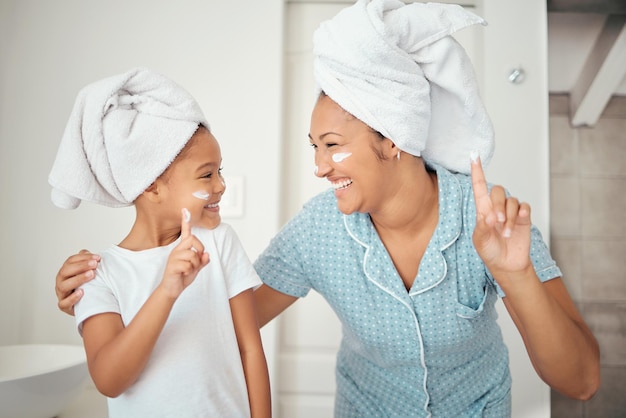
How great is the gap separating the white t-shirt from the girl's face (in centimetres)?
8

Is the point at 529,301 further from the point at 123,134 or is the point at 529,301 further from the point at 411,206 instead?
the point at 123,134

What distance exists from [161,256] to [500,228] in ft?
1.90

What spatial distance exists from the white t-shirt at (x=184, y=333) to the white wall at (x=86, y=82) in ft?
2.72

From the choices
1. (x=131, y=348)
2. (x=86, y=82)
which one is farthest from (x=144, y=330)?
(x=86, y=82)

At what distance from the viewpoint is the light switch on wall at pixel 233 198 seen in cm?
180

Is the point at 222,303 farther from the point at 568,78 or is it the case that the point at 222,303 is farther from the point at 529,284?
the point at 568,78

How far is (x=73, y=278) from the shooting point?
0.91 meters

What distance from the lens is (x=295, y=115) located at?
2.02 m

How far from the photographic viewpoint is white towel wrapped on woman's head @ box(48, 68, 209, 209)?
0.92 metres

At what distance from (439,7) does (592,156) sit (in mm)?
1041

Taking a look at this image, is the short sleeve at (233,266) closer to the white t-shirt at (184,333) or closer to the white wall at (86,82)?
the white t-shirt at (184,333)

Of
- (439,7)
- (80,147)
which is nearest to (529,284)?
(439,7)

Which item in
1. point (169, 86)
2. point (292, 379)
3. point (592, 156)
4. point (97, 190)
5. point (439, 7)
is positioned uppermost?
point (439, 7)

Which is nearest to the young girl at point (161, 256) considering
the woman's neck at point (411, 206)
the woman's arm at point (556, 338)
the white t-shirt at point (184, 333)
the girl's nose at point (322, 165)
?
the white t-shirt at point (184, 333)
